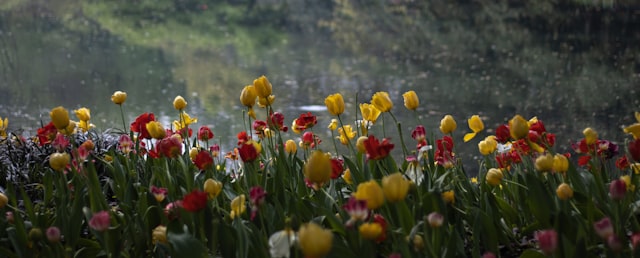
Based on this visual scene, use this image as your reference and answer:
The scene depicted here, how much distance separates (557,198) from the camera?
1.65m

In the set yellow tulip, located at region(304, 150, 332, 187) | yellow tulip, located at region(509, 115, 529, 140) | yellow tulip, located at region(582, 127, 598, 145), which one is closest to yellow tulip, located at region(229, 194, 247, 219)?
yellow tulip, located at region(304, 150, 332, 187)

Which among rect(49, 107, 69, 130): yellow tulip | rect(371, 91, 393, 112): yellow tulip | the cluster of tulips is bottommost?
the cluster of tulips

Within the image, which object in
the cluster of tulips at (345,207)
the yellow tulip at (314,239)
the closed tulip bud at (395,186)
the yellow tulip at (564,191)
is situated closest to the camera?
the yellow tulip at (314,239)

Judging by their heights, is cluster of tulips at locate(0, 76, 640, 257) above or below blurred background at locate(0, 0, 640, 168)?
above

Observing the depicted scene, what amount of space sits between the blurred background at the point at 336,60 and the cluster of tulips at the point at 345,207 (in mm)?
2233

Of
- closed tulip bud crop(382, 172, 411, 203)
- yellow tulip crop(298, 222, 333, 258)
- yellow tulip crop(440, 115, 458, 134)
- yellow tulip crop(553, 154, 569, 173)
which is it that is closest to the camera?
yellow tulip crop(298, 222, 333, 258)

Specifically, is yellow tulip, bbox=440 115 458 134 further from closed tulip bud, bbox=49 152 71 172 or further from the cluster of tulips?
closed tulip bud, bbox=49 152 71 172

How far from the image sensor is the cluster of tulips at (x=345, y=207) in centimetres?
140

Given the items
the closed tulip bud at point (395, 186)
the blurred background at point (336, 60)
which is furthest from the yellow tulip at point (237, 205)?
the blurred background at point (336, 60)

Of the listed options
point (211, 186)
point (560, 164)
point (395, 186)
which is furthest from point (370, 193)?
point (560, 164)

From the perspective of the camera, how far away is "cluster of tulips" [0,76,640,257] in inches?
55.2

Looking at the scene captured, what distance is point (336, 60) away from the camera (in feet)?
32.3

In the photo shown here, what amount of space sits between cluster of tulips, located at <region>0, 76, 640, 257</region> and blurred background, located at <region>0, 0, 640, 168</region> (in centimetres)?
223

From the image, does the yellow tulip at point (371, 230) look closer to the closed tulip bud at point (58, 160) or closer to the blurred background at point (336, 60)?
the closed tulip bud at point (58, 160)
